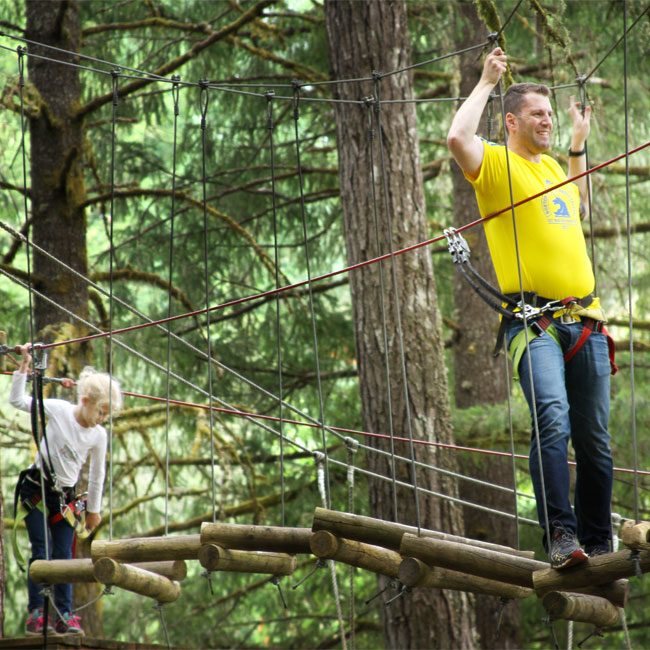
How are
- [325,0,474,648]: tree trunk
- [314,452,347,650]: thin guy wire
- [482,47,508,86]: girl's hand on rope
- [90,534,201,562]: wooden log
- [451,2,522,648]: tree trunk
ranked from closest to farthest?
[482,47,508,86]: girl's hand on rope, [90,534,201,562]: wooden log, [314,452,347,650]: thin guy wire, [325,0,474,648]: tree trunk, [451,2,522,648]: tree trunk

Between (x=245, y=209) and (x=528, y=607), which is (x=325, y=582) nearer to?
(x=528, y=607)

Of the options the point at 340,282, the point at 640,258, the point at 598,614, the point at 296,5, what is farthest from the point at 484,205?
the point at 296,5

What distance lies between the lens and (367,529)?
2.89 meters

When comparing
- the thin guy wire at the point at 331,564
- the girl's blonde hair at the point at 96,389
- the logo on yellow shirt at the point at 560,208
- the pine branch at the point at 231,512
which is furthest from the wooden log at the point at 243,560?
the pine branch at the point at 231,512

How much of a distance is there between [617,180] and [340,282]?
2.19 meters

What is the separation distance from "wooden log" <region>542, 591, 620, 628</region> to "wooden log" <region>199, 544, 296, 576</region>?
36.6 inches

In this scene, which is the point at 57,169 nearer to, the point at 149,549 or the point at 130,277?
the point at 130,277

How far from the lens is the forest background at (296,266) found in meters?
4.95

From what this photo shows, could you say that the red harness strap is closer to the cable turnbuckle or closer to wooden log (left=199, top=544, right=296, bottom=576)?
the cable turnbuckle

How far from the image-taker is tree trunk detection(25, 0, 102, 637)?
5.23 meters

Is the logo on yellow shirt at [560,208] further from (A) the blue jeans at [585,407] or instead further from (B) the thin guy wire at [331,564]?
(B) the thin guy wire at [331,564]

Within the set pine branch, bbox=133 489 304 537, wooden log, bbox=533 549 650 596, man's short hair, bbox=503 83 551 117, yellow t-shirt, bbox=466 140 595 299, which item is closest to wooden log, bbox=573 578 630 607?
wooden log, bbox=533 549 650 596

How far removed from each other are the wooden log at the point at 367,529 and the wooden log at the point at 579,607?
10.6 inches

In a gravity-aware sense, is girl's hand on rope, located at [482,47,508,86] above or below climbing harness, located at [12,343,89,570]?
above
